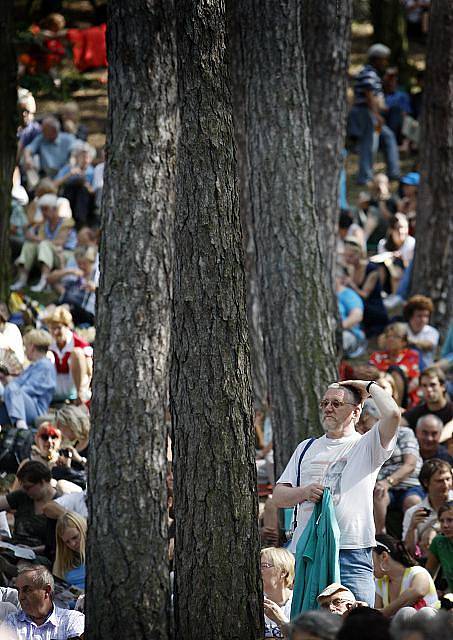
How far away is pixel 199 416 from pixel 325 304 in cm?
289

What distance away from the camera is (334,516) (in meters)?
7.02

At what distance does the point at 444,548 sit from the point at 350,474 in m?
2.07

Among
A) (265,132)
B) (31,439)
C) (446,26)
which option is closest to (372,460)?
(265,132)

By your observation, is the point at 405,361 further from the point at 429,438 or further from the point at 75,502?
the point at 75,502

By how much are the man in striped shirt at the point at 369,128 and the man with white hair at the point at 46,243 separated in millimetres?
5638

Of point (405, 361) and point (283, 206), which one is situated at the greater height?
Answer: point (283, 206)

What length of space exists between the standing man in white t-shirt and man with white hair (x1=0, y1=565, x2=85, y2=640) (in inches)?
64.2

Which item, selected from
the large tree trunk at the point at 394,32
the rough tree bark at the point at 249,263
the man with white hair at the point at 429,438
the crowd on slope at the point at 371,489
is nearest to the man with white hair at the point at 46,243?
the crowd on slope at the point at 371,489

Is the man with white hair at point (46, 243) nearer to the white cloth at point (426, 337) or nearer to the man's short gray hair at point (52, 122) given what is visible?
the man's short gray hair at point (52, 122)

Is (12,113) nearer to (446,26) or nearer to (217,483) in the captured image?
(446,26)

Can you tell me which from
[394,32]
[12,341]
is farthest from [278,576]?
[394,32]

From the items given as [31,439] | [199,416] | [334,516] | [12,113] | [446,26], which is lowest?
[31,439]

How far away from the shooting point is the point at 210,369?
7.24 m

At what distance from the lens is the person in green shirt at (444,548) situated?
8776mm
